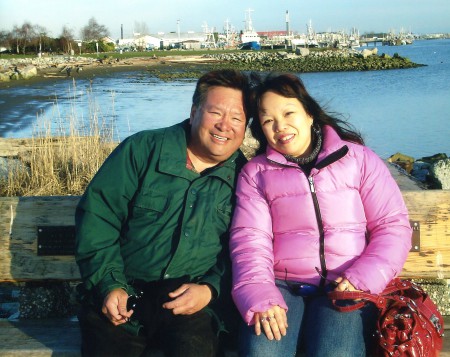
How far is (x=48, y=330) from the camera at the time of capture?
10.8 feet

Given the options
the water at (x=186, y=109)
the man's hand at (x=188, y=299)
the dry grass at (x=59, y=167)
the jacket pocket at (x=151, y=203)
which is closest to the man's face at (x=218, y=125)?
the jacket pocket at (x=151, y=203)

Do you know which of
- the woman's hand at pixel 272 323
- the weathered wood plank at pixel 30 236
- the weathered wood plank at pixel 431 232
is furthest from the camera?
the weathered wood plank at pixel 30 236

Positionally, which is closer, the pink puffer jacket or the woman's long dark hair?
the pink puffer jacket

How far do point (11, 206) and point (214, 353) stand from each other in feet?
4.75

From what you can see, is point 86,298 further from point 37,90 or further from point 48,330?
point 37,90

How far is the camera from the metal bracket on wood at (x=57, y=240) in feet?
11.3

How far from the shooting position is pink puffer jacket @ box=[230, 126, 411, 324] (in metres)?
2.82

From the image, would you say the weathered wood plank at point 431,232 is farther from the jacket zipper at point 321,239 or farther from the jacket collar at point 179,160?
the jacket collar at point 179,160

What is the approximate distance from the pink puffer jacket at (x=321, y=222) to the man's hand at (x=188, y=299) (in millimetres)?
148

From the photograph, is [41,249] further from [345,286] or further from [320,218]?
[345,286]

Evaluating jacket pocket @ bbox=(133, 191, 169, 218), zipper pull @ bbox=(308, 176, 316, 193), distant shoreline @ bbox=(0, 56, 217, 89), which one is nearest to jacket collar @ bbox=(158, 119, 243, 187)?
jacket pocket @ bbox=(133, 191, 169, 218)

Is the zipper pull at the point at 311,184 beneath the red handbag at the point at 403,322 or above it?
above

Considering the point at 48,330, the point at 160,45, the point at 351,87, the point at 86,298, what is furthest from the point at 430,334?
the point at 160,45

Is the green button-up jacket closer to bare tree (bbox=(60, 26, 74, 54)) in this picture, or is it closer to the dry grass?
the dry grass
